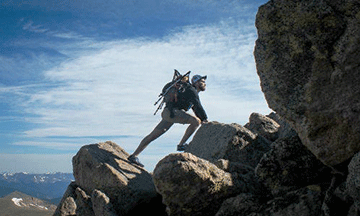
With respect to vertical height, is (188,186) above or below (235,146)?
below

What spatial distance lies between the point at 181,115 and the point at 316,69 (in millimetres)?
9439

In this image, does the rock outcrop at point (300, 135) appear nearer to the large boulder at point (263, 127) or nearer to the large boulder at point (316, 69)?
the large boulder at point (316, 69)

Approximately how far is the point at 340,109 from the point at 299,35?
1.99 metres

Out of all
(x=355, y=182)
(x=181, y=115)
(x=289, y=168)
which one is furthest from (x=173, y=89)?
(x=355, y=182)

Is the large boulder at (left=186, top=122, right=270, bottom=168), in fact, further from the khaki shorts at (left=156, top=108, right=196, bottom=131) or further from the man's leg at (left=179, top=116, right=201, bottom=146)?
the khaki shorts at (left=156, top=108, right=196, bottom=131)

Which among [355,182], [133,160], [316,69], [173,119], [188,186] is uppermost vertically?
[173,119]

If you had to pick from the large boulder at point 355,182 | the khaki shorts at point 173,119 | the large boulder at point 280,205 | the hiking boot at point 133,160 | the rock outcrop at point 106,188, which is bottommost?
the large boulder at point 280,205

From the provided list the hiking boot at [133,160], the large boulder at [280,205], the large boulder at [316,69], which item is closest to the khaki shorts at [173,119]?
the hiking boot at [133,160]

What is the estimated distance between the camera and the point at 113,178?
12.5 metres

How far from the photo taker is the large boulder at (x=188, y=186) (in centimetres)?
877

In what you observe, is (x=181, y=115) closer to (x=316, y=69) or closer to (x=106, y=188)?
(x=106, y=188)

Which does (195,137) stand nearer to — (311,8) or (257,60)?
(257,60)

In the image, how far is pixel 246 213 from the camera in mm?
7859

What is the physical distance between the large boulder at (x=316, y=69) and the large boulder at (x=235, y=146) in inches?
198
